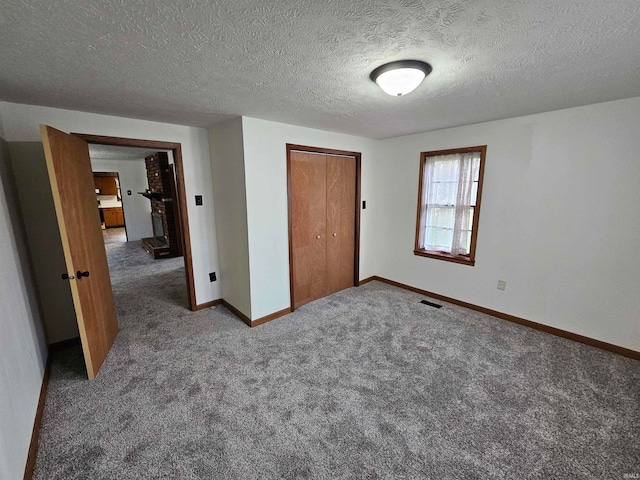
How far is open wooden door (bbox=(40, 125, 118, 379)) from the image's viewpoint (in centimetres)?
196

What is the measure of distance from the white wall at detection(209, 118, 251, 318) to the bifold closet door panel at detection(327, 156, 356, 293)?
1.20 m

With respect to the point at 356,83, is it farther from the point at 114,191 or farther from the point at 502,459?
the point at 114,191

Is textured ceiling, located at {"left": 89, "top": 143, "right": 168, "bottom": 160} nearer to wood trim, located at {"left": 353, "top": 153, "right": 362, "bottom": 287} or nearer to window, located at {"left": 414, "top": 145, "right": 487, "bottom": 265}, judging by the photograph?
wood trim, located at {"left": 353, "top": 153, "right": 362, "bottom": 287}

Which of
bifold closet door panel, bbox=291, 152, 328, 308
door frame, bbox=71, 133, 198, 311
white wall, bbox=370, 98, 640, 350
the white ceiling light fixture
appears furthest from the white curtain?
door frame, bbox=71, 133, 198, 311

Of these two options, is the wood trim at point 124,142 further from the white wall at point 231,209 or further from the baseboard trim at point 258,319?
the baseboard trim at point 258,319

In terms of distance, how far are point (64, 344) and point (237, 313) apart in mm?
1605

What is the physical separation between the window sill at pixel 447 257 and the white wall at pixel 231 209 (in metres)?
2.33

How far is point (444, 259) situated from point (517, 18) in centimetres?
276

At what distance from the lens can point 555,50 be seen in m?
1.39

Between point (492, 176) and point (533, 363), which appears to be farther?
point (492, 176)

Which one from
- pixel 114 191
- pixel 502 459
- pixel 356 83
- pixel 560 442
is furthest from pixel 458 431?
pixel 114 191

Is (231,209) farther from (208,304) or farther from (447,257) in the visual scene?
(447,257)

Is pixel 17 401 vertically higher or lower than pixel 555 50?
lower

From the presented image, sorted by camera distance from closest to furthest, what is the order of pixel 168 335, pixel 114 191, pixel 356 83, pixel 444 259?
pixel 356 83
pixel 168 335
pixel 444 259
pixel 114 191
